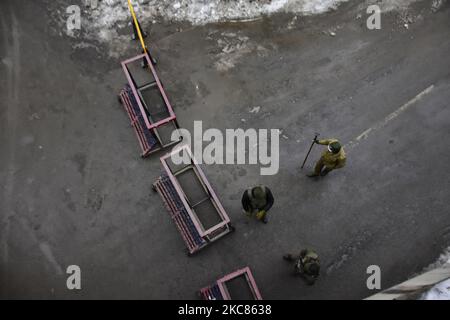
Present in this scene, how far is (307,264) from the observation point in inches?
296

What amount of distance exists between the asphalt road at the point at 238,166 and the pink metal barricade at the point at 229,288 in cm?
56

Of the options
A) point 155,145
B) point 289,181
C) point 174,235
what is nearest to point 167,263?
point 174,235

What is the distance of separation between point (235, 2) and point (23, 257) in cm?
795

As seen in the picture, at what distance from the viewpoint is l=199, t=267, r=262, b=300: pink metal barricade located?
745cm

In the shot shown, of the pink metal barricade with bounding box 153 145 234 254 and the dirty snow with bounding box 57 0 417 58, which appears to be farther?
the dirty snow with bounding box 57 0 417 58

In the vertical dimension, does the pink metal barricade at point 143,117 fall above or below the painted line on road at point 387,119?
above

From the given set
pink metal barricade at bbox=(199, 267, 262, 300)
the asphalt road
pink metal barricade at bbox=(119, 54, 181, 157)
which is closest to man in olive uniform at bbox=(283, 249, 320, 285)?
the asphalt road

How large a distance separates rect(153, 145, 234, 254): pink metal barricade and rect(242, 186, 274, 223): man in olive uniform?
52 cm

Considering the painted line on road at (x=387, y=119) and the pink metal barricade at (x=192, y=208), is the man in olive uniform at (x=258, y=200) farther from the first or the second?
the painted line on road at (x=387, y=119)

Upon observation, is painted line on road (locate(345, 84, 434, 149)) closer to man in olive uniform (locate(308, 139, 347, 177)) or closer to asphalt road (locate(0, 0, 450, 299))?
asphalt road (locate(0, 0, 450, 299))

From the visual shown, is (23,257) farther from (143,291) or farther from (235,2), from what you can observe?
(235,2)

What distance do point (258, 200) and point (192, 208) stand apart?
4.58 feet

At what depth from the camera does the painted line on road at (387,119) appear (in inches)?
368

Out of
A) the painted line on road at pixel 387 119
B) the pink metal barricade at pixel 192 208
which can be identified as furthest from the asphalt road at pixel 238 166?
the pink metal barricade at pixel 192 208
